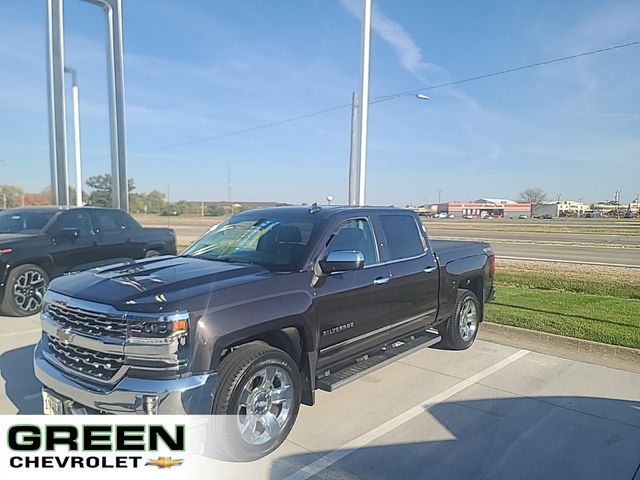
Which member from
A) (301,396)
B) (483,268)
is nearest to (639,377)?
(483,268)

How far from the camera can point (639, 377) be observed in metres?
5.11

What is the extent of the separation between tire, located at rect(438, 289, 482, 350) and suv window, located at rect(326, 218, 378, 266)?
74.0 inches

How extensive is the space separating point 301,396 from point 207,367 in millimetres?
1055

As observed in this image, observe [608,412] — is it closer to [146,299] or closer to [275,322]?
[275,322]

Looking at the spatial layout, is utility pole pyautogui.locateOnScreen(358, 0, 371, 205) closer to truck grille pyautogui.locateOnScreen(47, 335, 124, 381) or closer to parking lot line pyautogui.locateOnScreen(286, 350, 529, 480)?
parking lot line pyautogui.locateOnScreen(286, 350, 529, 480)

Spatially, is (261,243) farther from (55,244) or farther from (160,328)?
(55,244)

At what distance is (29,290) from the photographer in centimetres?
761

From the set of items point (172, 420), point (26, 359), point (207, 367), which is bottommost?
point (26, 359)

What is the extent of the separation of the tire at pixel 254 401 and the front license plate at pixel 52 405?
3.67ft

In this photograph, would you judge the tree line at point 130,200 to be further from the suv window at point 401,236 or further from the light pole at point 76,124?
the suv window at point 401,236

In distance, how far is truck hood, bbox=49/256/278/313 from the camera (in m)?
3.06

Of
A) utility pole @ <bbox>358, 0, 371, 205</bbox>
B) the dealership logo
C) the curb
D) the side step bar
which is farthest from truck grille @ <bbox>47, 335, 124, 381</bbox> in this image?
utility pole @ <bbox>358, 0, 371, 205</bbox>

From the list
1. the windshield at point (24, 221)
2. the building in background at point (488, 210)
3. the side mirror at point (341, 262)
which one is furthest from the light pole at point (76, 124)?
the building in background at point (488, 210)

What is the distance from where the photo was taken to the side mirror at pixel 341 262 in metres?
3.88
